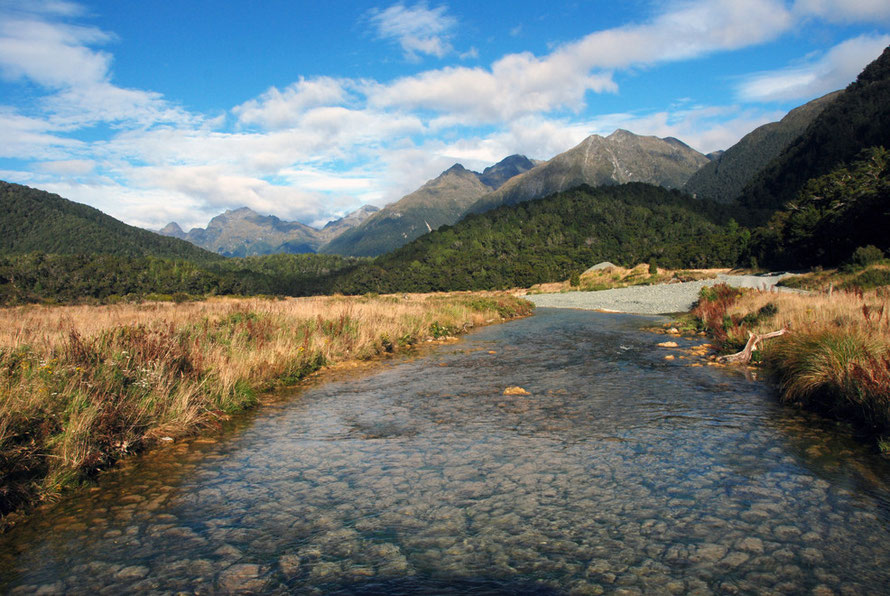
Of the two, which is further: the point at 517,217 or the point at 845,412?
the point at 517,217

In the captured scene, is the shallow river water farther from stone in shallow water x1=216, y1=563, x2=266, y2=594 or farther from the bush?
the bush

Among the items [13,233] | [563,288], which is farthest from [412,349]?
[13,233]

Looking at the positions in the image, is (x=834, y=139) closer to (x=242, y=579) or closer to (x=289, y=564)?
(x=289, y=564)

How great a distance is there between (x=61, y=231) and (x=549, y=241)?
553 ft

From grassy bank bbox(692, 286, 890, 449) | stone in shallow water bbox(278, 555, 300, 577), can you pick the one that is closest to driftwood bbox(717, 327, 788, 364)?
grassy bank bbox(692, 286, 890, 449)

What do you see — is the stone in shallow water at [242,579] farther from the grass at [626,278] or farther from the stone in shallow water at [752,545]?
the grass at [626,278]

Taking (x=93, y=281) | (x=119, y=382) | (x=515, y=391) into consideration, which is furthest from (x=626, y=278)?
(x=119, y=382)

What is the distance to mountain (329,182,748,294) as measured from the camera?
370 feet

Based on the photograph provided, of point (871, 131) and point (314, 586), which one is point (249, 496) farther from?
point (871, 131)

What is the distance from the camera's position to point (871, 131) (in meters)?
115

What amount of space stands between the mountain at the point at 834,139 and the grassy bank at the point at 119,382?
127m

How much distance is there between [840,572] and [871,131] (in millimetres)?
153329

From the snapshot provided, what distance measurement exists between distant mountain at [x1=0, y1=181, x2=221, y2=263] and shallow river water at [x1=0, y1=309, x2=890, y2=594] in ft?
593

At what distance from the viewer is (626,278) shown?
230 feet
